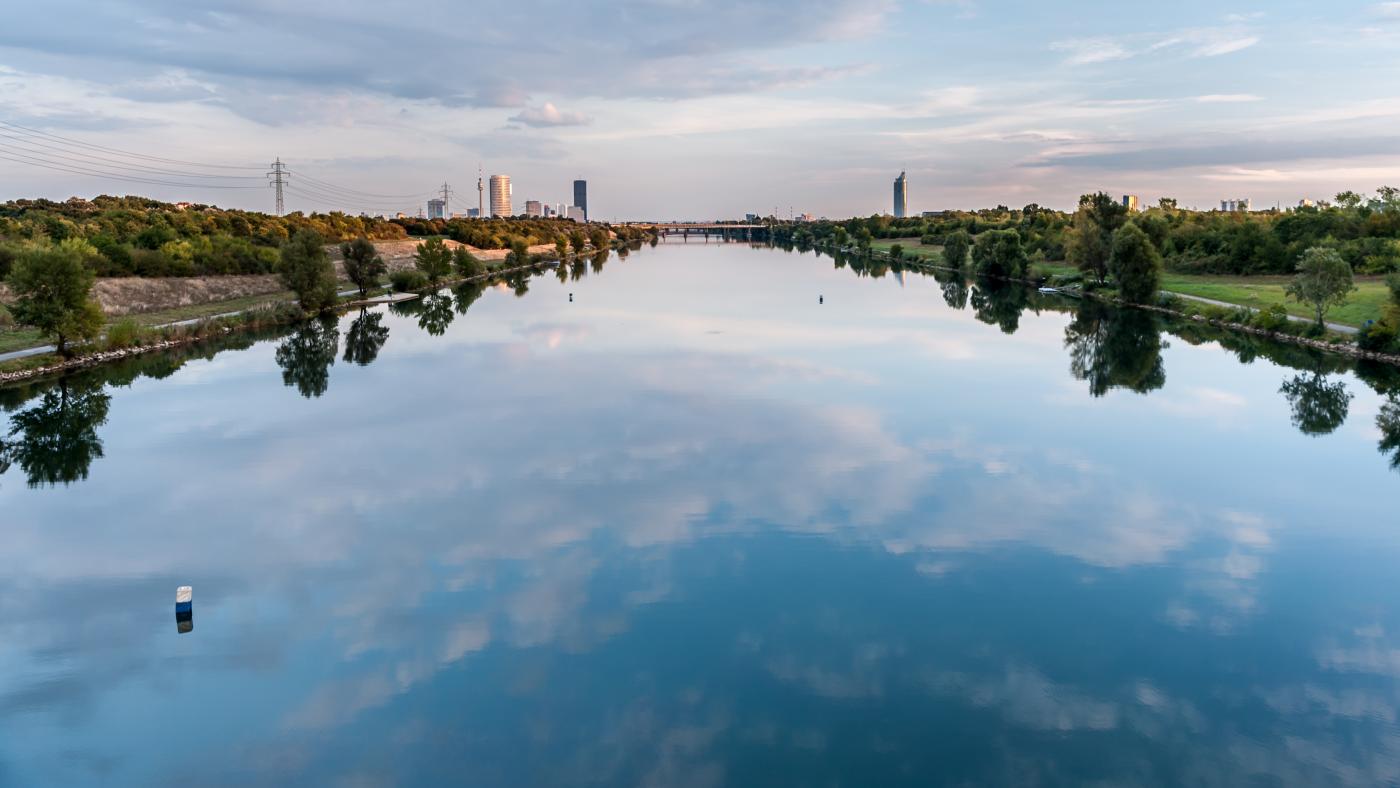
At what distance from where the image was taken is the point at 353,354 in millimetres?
40375

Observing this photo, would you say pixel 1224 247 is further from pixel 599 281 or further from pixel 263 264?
pixel 263 264

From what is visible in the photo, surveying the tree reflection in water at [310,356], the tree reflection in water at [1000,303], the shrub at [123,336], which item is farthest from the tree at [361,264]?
the tree reflection in water at [1000,303]

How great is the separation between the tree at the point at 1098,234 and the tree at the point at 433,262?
49.3 m

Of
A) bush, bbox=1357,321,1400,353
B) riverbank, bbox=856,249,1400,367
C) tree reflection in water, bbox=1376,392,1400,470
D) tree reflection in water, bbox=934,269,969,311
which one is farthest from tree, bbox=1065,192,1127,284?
tree reflection in water, bbox=1376,392,1400,470

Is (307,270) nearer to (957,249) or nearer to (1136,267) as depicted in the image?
(1136,267)

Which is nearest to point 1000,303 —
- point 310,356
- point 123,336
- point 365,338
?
point 365,338

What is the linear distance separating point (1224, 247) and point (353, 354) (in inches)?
2606

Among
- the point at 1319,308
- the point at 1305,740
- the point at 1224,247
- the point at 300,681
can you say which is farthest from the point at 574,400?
the point at 1224,247

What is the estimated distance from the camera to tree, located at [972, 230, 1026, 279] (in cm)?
7888

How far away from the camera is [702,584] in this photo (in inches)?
595

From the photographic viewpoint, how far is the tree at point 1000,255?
259 feet

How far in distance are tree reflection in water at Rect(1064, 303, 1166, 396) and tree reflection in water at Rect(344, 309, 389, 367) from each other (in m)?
29.3

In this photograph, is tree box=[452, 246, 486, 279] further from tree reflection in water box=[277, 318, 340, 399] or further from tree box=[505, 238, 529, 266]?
tree reflection in water box=[277, 318, 340, 399]

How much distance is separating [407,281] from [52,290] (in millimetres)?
37048
